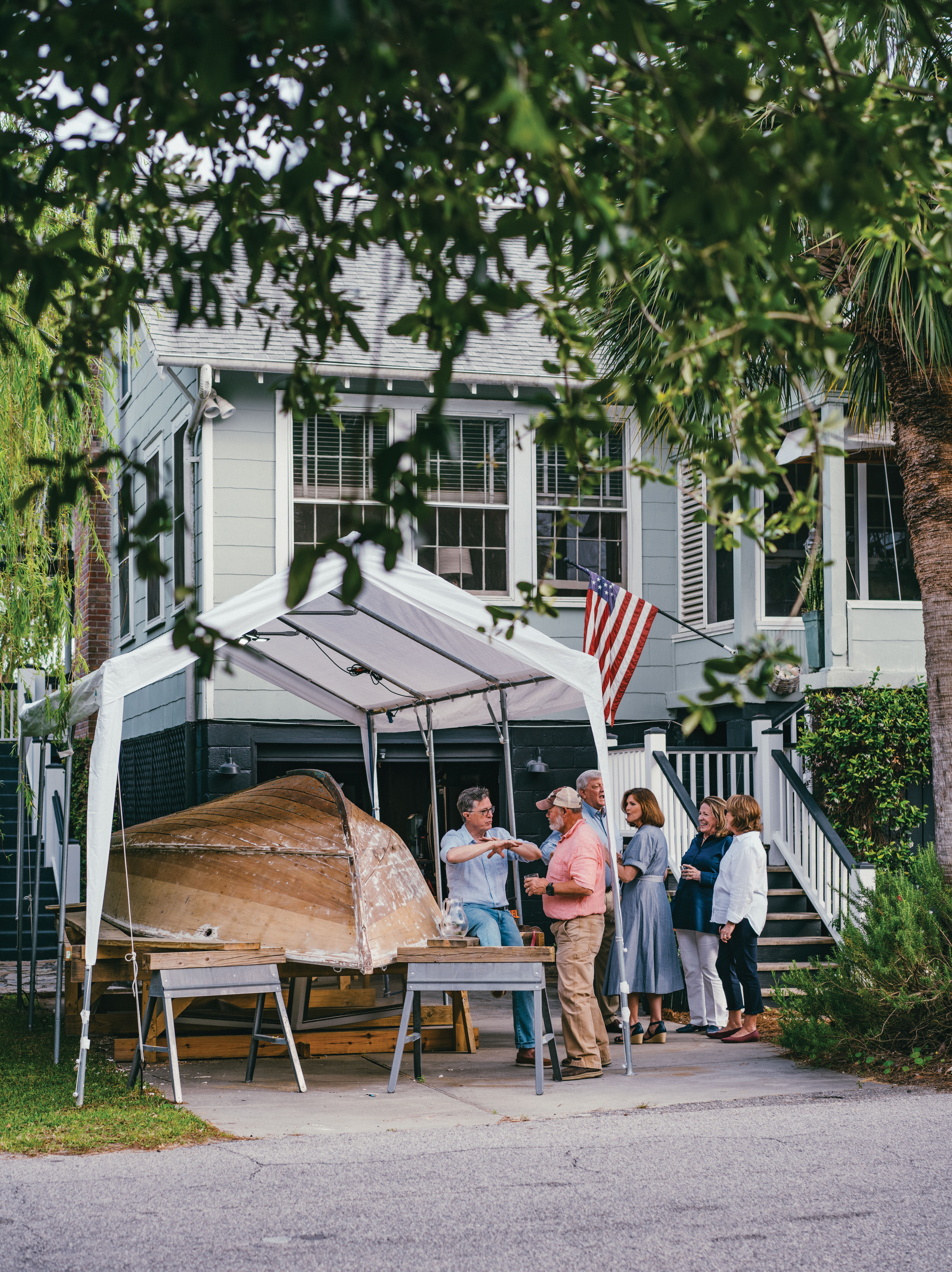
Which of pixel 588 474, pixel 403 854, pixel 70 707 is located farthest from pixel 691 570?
pixel 588 474

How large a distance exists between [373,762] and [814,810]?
433 cm

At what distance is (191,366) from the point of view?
15.4 meters

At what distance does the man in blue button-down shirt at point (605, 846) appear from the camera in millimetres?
10406

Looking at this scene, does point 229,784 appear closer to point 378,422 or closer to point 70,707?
point 70,707

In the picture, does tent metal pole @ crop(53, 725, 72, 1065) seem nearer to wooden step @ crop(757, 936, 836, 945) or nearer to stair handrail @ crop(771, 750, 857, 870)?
wooden step @ crop(757, 936, 836, 945)

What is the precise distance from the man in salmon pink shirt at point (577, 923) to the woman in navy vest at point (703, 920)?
161cm

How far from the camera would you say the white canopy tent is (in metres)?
8.79

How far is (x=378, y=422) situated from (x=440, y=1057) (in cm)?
782

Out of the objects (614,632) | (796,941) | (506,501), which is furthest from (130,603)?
(796,941)

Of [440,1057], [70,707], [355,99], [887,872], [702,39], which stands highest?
[702,39]

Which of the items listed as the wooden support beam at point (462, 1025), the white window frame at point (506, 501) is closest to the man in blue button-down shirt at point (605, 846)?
the wooden support beam at point (462, 1025)

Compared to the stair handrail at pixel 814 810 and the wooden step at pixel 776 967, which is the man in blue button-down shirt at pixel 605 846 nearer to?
the wooden step at pixel 776 967

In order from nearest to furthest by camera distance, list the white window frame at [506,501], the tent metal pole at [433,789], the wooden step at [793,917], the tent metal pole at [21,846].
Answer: the tent metal pole at [21,846] → the tent metal pole at [433,789] → the wooden step at [793,917] → the white window frame at [506,501]

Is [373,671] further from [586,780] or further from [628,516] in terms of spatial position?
[628,516]
